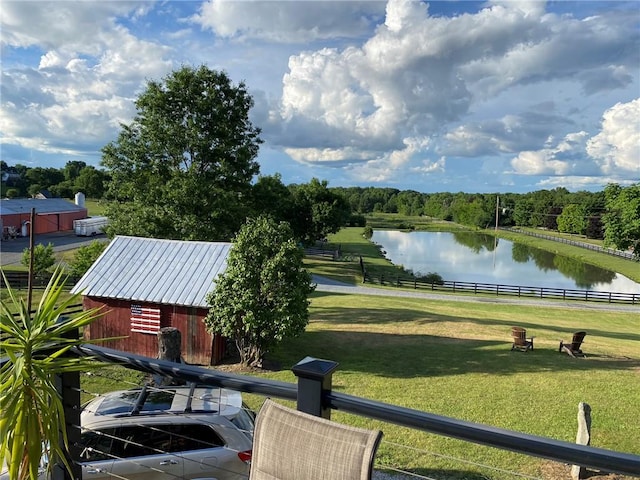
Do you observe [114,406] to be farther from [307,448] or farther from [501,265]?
[501,265]

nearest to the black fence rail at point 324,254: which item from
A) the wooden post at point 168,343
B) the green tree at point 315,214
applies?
the green tree at point 315,214

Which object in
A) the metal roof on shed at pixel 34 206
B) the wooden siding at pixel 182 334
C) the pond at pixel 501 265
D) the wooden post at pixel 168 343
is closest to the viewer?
the wooden post at pixel 168 343

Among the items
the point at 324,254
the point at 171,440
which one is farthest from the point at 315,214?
the point at 171,440

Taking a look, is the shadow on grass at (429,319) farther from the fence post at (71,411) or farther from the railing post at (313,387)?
the railing post at (313,387)

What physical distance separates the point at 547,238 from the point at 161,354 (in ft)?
280

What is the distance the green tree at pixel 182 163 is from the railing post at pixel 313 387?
73.5ft

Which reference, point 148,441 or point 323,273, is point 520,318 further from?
point 148,441

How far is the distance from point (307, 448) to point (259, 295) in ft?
41.5

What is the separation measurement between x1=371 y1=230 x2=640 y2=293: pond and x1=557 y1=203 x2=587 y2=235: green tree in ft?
54.4

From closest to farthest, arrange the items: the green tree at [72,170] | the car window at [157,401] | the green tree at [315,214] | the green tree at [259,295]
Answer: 1. the car window at [157,401]
2. the green tree at [259,295]
3. the green tree at [315,214]
4. the green tree at [72,170]

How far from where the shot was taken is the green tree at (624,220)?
92.3 ft

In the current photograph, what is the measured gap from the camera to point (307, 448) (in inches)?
77.7

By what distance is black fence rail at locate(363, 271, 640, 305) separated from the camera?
33.6 metres

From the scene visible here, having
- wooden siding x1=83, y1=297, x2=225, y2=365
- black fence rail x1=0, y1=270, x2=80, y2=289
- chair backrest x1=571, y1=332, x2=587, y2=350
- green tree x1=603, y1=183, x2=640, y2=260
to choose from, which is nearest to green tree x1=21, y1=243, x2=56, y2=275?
black fence rail x1=0, y1=270, x2=80, y2=289
